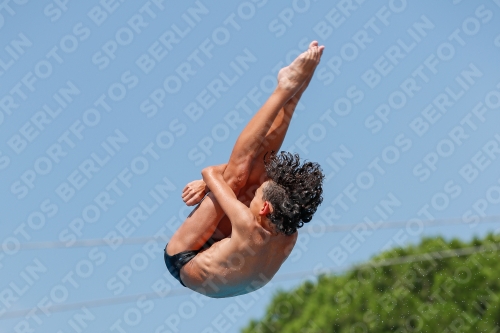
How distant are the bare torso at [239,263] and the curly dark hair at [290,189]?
171 mm

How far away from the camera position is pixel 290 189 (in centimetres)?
627

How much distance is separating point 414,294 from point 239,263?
1533cm

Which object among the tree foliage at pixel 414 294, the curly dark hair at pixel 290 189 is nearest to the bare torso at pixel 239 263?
the curly dark hair at pixel 290 189

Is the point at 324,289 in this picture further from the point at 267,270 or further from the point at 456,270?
the point at 267,270

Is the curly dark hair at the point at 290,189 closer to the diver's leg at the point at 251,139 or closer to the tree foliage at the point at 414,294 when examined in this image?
the diver's leg at the point at 251,139

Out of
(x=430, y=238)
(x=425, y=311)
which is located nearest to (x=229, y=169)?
(x=425, y=311)

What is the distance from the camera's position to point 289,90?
20.8ft

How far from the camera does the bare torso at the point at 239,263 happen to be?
6324 mm

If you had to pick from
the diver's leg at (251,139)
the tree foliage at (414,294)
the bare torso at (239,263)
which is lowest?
the tree foliage at (414,294)

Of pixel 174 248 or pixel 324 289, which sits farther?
pixel 324 289

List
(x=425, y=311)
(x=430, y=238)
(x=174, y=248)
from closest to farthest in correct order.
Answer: (x=174, y=248), (x=425, y=311), (x=430, y=238)

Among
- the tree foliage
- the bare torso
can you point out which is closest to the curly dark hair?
the bare torso

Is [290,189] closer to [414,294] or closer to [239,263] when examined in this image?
[239,263]

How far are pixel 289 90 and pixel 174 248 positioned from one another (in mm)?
1573
